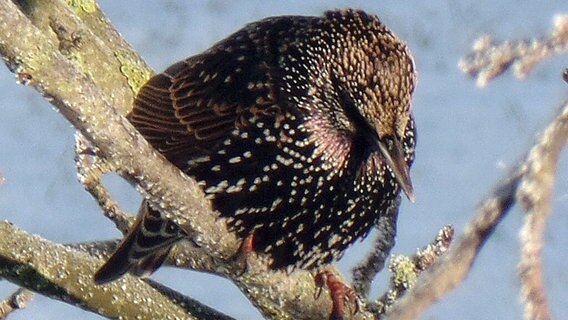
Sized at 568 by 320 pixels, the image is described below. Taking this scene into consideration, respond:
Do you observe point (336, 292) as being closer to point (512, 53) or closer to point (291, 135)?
point (291, 135)

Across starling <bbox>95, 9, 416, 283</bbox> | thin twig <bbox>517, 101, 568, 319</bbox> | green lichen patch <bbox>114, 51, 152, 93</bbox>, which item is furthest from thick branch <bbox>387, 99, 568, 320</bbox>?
green lichen patch <bbox>114, 51, 152, 93</bbox>

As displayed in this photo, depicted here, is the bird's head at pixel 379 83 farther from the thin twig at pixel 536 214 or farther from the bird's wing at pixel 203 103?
the thin twig at pixel 536 214

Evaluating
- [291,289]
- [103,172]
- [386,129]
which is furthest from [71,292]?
[386,129]

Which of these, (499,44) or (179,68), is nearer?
(499,44)

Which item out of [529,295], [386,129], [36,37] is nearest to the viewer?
[529,295]

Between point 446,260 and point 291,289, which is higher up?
point 291,289

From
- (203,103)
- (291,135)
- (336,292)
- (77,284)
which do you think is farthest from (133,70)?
(336,292)

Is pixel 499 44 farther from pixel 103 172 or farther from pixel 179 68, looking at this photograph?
pixel 179 68

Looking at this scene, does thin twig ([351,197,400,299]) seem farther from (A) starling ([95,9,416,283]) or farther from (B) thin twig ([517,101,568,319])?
(B) thin twig ([517,101,568,319])
